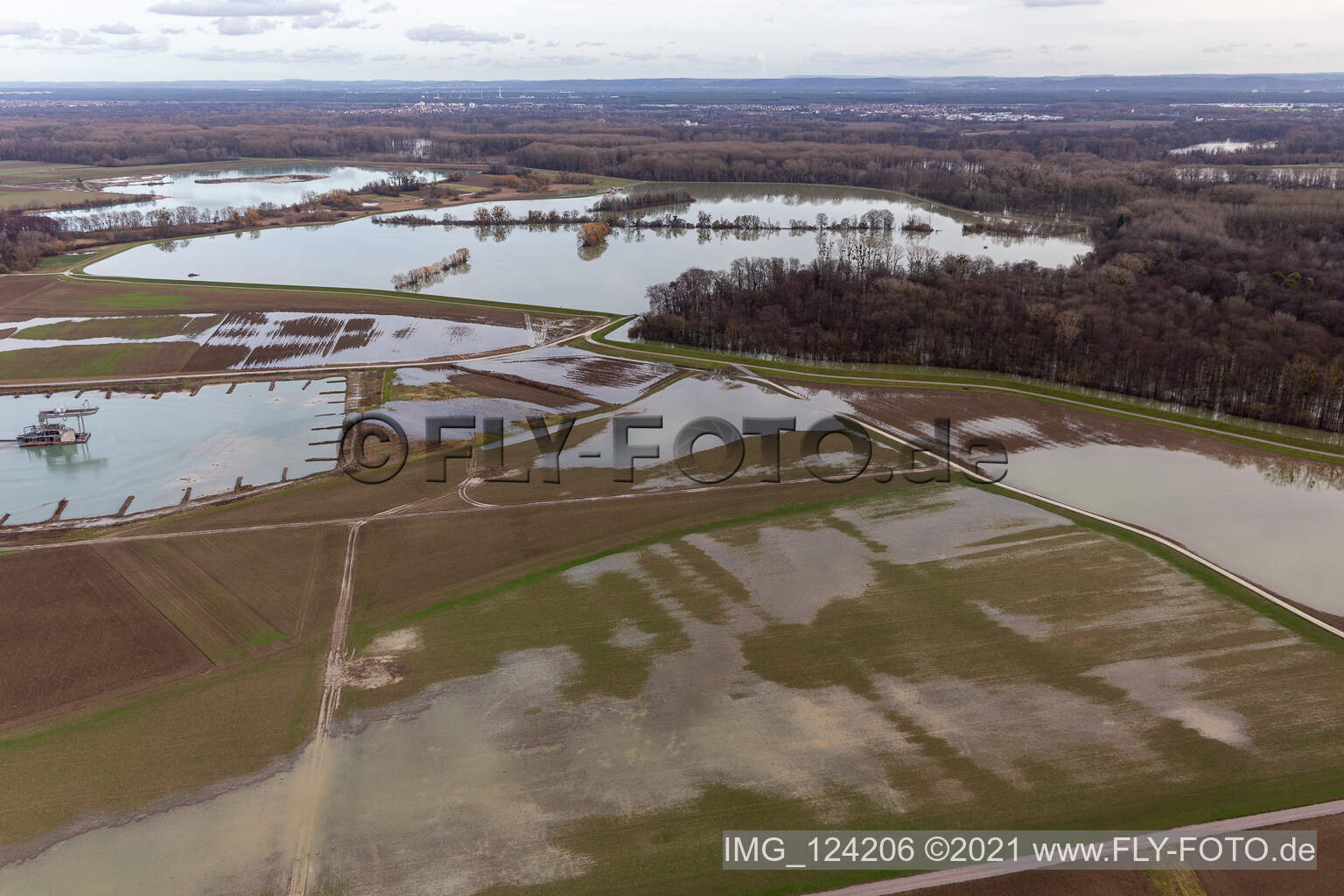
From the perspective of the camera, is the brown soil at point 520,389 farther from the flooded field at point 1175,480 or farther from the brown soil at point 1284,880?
the brown soil at point 1284,880

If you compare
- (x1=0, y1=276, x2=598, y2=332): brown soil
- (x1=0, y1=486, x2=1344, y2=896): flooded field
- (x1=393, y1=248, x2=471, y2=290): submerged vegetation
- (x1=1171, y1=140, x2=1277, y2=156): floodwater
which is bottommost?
(x1=0, y1=486, x2=1344, y2=896): flooded field

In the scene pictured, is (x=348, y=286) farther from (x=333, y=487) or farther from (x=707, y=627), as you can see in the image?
(x=707, y=627)

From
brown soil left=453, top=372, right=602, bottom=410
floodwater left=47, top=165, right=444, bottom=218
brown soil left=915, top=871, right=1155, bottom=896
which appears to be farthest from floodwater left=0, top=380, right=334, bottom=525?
floodwater left=47, top=165, right=444, bottom=218

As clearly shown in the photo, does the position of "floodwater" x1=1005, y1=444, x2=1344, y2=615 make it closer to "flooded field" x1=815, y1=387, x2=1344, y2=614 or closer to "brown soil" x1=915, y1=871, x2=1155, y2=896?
"flooded field" x1=815, y1=387, x2=1344, y2=614

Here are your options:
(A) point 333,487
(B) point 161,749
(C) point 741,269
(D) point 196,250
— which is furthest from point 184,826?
(D) point 196,250

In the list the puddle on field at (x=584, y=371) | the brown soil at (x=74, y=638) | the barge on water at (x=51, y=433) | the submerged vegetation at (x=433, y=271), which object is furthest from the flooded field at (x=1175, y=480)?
the submerged vegetation at (x=433, y=271)

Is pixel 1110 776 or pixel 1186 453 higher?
pixel 1186 453
